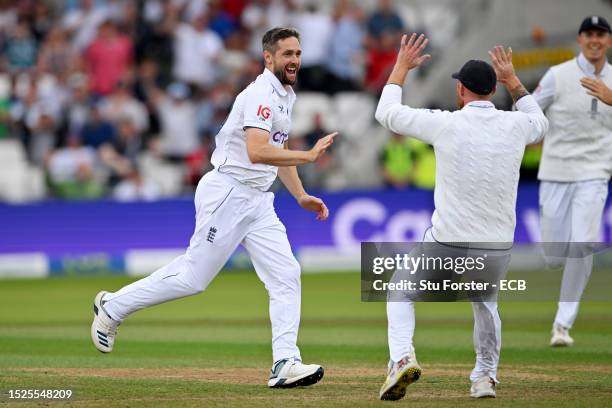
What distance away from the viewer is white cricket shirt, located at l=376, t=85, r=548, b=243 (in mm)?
7727

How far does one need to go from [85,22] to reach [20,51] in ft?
4.86

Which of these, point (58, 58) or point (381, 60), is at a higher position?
point (58, 58)

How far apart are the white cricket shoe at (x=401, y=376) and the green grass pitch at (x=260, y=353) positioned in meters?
0.11

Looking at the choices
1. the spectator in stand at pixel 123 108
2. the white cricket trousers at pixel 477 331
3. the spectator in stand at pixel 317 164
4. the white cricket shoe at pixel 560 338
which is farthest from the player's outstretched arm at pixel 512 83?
the spectator in stand at pixel 123 108

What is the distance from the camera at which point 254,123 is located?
837 cm

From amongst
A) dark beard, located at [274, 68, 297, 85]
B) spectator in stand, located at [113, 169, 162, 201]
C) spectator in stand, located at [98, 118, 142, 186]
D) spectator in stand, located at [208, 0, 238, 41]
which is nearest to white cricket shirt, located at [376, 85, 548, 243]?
dark beard, located at [274, 68, 297, 85]

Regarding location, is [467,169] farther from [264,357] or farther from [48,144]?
[48,144]

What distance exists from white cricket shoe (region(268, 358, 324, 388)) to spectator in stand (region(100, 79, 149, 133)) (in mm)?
13107

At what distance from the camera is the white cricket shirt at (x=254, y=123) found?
8414 millimetres

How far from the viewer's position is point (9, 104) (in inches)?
853

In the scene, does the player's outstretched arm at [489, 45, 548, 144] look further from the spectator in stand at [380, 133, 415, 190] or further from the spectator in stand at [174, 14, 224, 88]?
the spectator in stand at [174, 14, 224, 88]

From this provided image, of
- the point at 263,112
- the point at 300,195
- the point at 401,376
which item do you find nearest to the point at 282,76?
the point at 263,112

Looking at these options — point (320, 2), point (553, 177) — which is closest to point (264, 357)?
point (553, 177)

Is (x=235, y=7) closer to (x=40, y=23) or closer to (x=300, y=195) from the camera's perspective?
(x=40, y=23)
